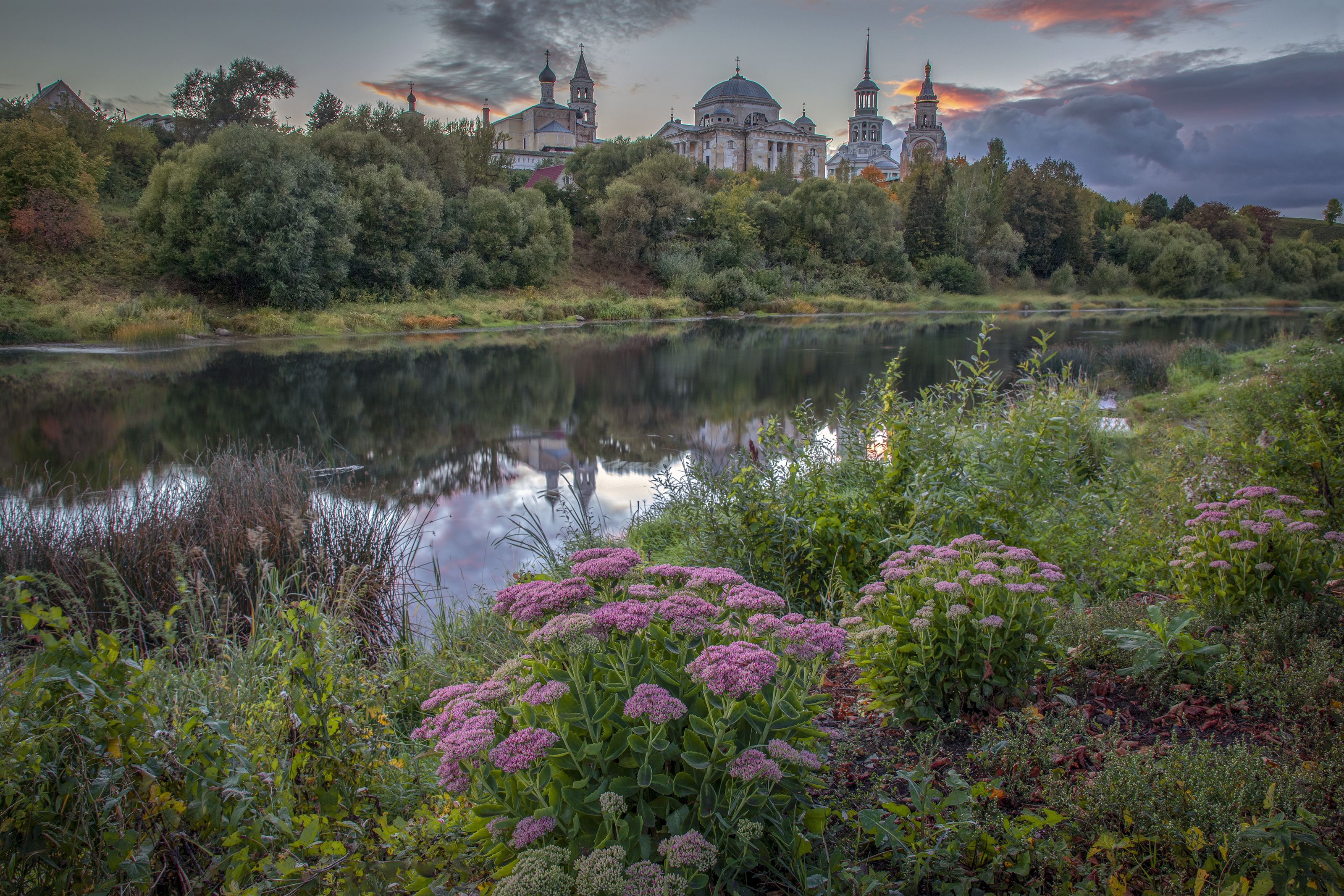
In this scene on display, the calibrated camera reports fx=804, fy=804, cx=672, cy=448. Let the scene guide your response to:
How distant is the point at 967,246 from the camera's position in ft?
192

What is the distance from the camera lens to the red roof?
188 ft

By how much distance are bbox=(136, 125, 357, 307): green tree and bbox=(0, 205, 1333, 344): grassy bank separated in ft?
2.97

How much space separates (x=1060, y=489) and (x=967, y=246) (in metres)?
58.0

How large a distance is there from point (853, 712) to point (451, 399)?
1529cm

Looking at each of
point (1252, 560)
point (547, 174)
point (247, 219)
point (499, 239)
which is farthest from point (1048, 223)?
point (1252, 560)

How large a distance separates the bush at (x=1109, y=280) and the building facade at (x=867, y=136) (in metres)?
60.9

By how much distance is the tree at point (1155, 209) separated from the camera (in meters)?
74.6

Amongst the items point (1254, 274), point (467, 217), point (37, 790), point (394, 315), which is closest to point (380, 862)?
point (37, 790)

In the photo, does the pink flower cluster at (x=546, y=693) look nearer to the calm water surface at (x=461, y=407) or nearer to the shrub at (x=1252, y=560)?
the shrub at (x=1252, y=560)

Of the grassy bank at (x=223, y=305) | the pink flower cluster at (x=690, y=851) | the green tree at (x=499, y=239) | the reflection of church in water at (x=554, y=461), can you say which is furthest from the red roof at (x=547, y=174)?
the pink flower cluster at (x=690, y=851)

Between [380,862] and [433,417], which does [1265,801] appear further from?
[433,417]

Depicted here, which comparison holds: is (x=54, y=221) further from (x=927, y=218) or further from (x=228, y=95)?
(x=927, y=218)

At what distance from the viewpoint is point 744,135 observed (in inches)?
3666

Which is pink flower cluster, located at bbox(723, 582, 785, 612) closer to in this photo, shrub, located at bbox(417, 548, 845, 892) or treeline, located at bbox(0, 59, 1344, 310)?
shrub, located at bbox(417, 548, 845, 892)
